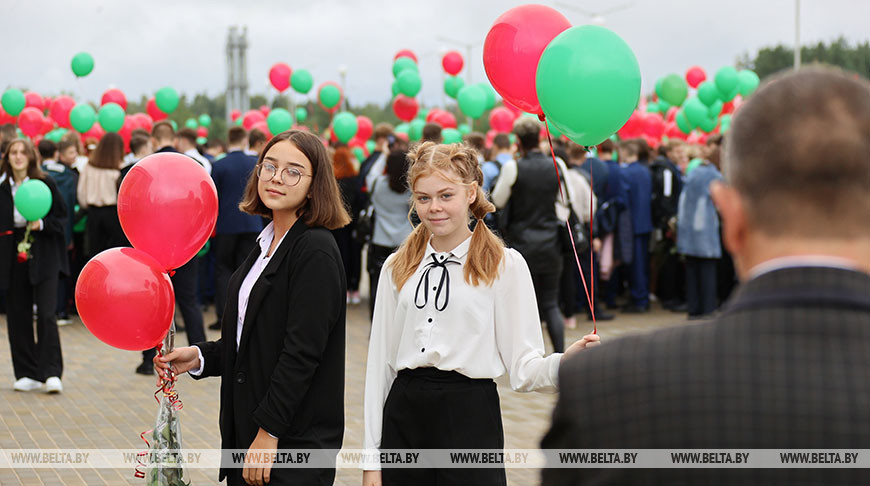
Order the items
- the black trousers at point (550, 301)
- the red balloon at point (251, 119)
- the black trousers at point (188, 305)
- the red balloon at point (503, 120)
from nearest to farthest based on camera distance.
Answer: the black trousers at point (550, 301), the black trousers at point (188, 305), the red balloon at point (503, 120), the red balloon at point (251, 119)

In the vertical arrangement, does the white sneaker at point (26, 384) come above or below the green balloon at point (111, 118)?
Answer: below

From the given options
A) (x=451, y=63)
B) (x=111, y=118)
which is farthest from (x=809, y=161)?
(x=451, y=63)

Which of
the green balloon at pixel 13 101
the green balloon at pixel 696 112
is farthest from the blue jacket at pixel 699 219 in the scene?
the green balloon at pixel 13 101

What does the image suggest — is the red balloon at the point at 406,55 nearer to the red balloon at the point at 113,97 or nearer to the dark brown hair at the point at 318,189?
the red balloon at the point at 113,97

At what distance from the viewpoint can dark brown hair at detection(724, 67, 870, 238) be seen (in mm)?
1309

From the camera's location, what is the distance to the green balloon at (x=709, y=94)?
642 inches

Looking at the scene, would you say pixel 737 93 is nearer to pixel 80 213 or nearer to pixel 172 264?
pixel 80 213

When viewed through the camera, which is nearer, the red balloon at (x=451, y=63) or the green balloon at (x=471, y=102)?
the green balloon at (x=471, y=102)

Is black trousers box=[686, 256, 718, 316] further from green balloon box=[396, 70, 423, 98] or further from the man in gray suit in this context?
the man in gray suit

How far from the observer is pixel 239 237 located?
390 inches

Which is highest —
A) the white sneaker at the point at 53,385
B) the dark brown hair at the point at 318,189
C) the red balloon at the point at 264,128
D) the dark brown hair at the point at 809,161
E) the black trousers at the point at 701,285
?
the dark brown hair at the point at 809,161

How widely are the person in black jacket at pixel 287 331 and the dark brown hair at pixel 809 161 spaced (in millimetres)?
2217

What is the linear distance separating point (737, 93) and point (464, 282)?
13778 millimetres

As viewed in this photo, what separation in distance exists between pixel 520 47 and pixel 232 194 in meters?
6.01
